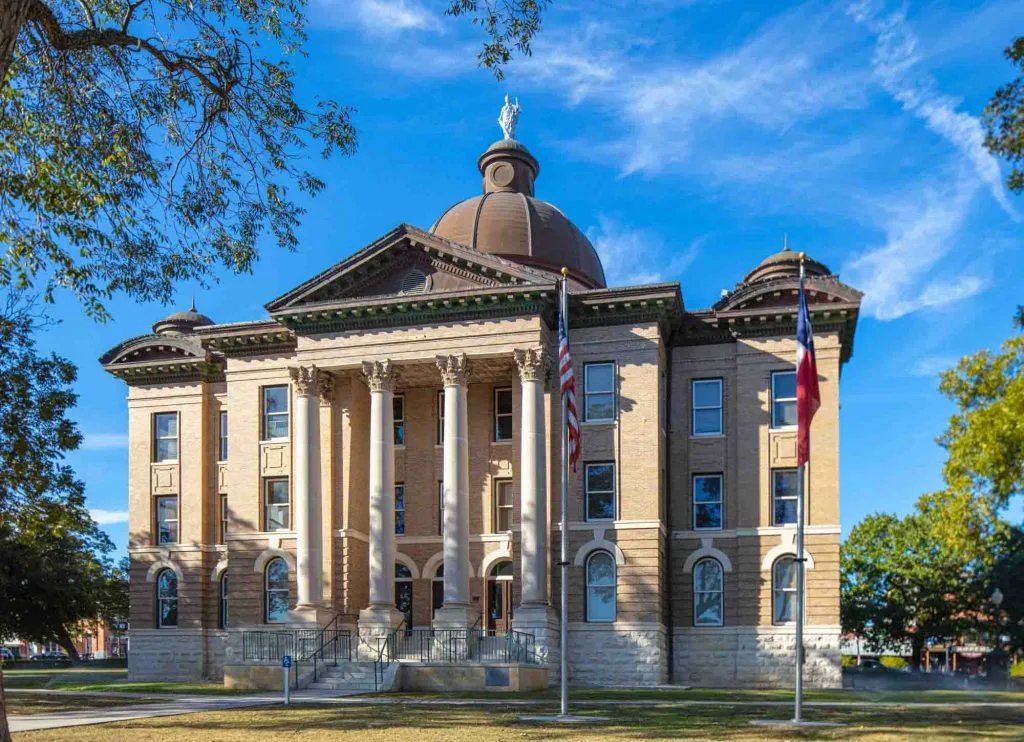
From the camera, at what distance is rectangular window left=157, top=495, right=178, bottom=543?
43938 mm

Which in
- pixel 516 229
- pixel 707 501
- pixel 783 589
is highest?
pixel 516 229

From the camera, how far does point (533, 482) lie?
35.3m

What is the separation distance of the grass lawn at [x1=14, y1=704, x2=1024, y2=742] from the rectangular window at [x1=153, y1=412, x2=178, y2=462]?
20.5 metres

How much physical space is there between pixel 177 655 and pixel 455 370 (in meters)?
15.9

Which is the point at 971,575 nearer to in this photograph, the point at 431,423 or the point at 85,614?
the point at 431,423

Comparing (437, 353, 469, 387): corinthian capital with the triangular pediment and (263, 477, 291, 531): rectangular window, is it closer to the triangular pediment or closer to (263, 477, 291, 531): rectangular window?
the triangular pediment

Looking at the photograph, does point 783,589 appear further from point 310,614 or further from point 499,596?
point 310,614

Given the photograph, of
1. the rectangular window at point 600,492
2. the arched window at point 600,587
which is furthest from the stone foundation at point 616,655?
the rectangular window at point 600,492

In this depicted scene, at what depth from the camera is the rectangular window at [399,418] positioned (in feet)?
132

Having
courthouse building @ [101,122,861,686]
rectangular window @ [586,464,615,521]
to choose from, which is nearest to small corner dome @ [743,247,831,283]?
courthouse building @ [101,122,861,686]

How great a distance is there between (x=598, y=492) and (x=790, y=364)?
7222 millimetres

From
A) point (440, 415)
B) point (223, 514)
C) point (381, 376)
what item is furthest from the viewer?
point (223, 514)

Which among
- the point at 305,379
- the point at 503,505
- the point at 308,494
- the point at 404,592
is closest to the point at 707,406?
the point at 503,505

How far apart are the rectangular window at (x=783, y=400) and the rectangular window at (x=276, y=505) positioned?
1659 centimetres
